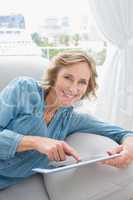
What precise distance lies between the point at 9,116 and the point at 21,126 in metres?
0.06

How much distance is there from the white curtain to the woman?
0.85m

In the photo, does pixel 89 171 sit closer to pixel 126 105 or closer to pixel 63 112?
pixel 63 112

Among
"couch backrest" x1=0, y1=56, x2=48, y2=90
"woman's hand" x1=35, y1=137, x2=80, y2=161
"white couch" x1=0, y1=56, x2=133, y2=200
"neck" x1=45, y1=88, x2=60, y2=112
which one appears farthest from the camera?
"couch backrest" x1=0, y1=56, x2=48, y2=90

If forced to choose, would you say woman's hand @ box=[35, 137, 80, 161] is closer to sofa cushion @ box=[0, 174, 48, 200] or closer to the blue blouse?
the blue blouse

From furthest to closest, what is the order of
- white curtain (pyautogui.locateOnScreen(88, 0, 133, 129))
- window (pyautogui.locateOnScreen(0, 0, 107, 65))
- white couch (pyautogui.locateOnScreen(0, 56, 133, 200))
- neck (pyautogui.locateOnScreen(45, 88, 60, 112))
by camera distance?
window (pyautogui.locateOnScreen(0, 0, 107, 65)), white curtain (pyautogui.locateOnScreen(88, 0, 133, 129)), neck (pyautogui.locateOnScreen(45, 88, 60, 112)), white couch (pyautogui.locateOnScreen(0, 56, 133, 200))

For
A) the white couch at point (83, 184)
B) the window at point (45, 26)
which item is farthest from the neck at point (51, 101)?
the window at point (45, 26)

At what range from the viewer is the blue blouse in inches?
47.6

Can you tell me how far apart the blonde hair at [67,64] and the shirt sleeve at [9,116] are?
0.43 feet

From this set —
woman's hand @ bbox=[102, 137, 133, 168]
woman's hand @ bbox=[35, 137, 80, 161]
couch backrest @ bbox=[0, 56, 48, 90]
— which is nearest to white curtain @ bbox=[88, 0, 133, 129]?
couch backrest @ bbox=[0, 56, 48, 90]

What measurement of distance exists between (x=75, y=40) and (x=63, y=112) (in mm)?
1395

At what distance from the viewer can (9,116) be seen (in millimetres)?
1273

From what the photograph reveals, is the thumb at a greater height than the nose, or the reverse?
the nose

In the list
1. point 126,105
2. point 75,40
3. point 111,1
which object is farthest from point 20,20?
point 126,105

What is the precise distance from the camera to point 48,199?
1.29 meters
